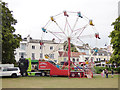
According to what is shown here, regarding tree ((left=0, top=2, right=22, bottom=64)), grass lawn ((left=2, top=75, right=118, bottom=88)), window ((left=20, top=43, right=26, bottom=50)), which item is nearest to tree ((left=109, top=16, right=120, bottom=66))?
grass lawn ((left=2, top=75, right=118, bottom=88))

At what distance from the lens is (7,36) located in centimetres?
2895

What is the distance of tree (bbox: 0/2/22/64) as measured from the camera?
95.5 feet

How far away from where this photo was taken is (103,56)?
284ft

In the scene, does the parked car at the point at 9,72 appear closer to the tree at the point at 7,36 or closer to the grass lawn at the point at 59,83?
the tree at the point at 7,36

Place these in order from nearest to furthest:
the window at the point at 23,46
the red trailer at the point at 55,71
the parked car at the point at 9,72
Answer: the parked car at the point at 9,72, the red trailer at the point at 55,71, the window at the point at 23,46

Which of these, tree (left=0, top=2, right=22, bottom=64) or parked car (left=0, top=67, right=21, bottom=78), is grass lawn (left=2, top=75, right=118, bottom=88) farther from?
tree (left=0, top=2, right=22, bottom=64)

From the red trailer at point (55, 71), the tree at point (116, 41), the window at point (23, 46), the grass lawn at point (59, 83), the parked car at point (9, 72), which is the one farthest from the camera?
the window at point (23, 46)

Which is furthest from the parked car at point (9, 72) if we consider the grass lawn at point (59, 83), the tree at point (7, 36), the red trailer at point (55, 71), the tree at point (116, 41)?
the tree at point (116, 41)

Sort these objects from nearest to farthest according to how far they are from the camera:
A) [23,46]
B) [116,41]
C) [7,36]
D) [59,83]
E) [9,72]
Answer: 1. [59,83]
2. [9,72]
3. [7,36]
4. [116,41]
5. [23,46]

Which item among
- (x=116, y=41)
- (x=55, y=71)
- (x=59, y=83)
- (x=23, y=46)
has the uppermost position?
(x=23, y=46)

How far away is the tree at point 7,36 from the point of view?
95.5 ft

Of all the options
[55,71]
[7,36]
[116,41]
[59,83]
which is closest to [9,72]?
[7,36]

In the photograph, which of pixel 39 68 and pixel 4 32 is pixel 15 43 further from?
pixel 39 68

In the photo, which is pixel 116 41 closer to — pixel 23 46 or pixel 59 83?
Result: pixel 59 83
